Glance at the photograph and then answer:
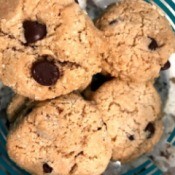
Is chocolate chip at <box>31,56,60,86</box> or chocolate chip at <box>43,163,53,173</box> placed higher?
chocolate chip at <box>31,56,60,86</box>

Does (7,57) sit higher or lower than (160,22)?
lower

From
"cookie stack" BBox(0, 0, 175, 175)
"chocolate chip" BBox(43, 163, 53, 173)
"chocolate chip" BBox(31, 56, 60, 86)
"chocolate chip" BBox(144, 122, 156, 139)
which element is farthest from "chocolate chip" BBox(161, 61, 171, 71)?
"chocolate chip" BBox(43, 163, 53, 173)

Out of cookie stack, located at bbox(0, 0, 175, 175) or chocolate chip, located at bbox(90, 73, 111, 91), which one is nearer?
cookie stack, located at bbox(0, 0, 175, 175)

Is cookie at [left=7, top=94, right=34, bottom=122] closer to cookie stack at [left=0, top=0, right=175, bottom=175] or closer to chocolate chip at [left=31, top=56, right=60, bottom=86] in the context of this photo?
cookie stack at [left=0, top=0, right=175, bottom=175]

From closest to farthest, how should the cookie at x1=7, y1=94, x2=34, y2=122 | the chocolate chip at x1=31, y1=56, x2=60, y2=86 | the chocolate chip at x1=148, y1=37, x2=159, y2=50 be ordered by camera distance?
1. the chocolate chip at x1=31, y1=56, x2=60, y2=86
2. the chocolate chip at x1=148, y1=37, x2=159, y2=50
3. the cookie at x1=7, y1=94, x2=34, y2=122

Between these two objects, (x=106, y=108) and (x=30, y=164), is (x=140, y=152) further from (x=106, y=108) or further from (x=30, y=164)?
(x=30, y=164)

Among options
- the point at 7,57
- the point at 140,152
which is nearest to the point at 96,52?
the point at 7,57
